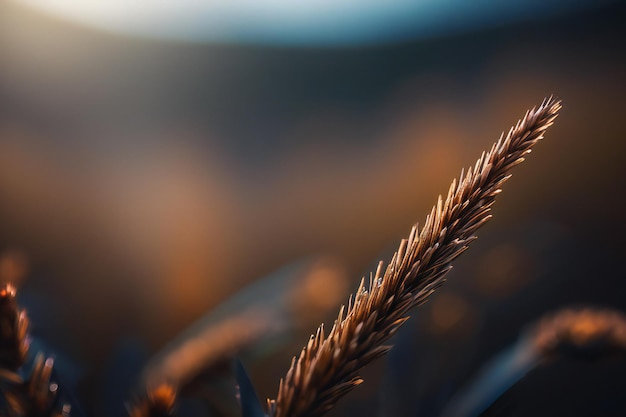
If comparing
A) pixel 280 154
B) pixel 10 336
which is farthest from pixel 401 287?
pixel 280 154

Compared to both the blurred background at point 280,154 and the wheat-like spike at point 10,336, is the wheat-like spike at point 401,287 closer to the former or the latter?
the wheat-like spike at point 10,336

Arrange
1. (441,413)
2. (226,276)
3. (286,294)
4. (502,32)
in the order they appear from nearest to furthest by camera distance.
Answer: (441,413)
(286,294)
(502,32)
(226,276)

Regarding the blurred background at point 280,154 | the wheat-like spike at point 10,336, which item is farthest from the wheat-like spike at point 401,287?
the blurred background at point 280,154

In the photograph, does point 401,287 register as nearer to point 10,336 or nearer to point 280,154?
point 10,336

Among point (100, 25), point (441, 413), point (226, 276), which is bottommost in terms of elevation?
point (441, 413)

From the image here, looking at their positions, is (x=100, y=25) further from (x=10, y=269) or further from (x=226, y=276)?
(x=10, y=269)

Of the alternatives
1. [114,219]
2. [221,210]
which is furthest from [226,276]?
[114,219]
